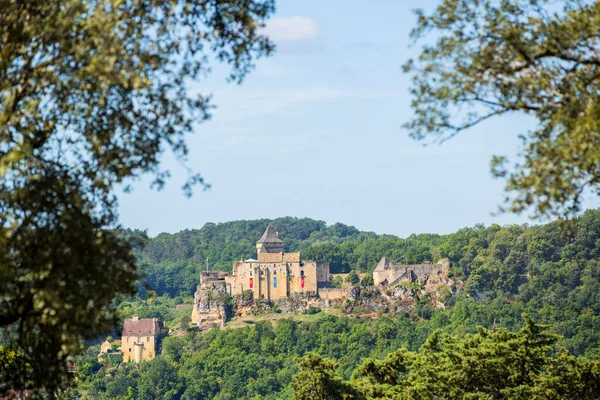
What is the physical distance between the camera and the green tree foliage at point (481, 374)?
105 ft

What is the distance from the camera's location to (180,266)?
6880 inches

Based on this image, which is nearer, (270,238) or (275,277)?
(275,277)

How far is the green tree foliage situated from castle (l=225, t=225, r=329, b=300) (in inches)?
2390

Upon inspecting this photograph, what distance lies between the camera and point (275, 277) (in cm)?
10125

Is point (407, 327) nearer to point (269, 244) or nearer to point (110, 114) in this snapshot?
point (269, 244)

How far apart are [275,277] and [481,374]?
67386 millimetres

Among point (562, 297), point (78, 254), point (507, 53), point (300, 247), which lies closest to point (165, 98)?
point (78, 254)

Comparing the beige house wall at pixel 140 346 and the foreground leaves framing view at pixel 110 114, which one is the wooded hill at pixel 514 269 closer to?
the beige house wall at pixel 140 346

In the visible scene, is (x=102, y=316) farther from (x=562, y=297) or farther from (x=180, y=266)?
(x=180, y=266)

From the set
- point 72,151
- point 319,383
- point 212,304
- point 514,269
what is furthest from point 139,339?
point 72,151

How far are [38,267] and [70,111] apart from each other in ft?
6.16

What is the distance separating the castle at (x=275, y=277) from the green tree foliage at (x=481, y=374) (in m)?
60.7

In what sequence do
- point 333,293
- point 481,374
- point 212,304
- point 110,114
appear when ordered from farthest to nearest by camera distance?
1. point 212,304
2. point 333,293
3. point 481,374
4. point 110,114

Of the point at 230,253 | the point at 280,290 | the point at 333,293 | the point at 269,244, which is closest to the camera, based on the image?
the point at 280,290
